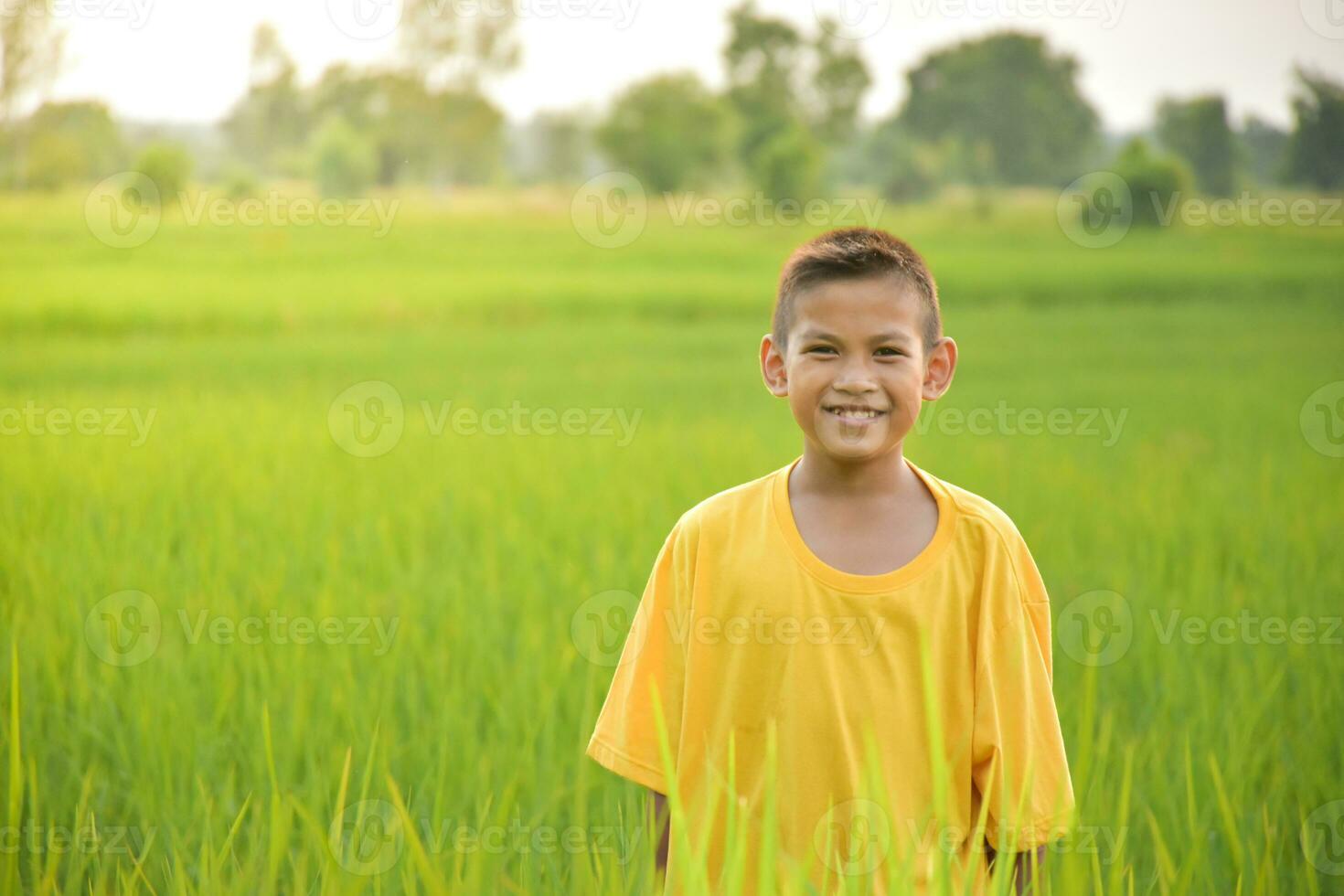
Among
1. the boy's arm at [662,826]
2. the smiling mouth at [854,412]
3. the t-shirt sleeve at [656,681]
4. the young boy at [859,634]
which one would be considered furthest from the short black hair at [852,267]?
the boy's arm at [662,826]

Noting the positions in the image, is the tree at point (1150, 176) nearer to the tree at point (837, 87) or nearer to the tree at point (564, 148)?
the tree at point (837, 87)

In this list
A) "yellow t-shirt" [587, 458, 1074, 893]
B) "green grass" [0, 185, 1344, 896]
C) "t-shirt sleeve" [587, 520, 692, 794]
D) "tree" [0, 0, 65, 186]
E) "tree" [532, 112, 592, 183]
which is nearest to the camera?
"yellow t-shirt" [587, 458, 1074, 893]

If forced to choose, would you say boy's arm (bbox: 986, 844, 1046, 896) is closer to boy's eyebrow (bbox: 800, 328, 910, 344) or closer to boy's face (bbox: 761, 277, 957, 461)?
boy's face (bbox: 761, 277, 957, 461)

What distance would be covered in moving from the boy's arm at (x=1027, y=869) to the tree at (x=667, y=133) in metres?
24.7

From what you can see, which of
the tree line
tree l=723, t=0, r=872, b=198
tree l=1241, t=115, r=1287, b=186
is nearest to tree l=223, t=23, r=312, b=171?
the tree line

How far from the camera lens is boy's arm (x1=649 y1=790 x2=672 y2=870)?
147cm

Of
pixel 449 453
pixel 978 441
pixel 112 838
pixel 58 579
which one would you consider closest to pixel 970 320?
pixel 978 441

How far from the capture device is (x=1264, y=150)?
2252 cm

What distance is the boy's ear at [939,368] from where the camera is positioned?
1479 millimetres

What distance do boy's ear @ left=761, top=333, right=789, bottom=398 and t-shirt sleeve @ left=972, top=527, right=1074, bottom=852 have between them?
31 centimetres

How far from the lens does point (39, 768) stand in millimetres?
2285

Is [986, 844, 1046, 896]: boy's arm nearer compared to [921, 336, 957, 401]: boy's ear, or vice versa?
[986, 844, 1046, 896]: boy's arm

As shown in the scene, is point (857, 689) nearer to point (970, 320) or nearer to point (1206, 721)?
point (1206, 721)

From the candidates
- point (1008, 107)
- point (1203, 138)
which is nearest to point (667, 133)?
point (1008, 107)
